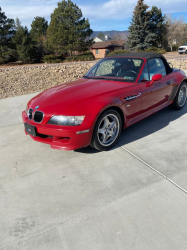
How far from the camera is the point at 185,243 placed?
1.92 m

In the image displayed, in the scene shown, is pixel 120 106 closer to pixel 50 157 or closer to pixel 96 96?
pixel 96 96

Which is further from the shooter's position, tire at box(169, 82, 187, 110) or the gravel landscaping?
the gravel landscaping

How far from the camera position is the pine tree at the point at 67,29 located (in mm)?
32719

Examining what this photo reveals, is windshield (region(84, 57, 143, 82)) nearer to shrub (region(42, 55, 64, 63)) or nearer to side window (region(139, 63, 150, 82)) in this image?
side window (region(139, 63, 150, 82))

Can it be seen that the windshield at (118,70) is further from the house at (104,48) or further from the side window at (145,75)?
the house at (104,48)

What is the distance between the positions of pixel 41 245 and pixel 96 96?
7.00ft

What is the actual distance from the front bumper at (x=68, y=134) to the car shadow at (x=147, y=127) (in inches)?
19.1

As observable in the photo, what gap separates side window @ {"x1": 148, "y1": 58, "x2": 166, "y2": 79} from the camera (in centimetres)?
437

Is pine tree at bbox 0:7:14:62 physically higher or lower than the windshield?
higher

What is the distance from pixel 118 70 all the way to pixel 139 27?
3513 centimetres

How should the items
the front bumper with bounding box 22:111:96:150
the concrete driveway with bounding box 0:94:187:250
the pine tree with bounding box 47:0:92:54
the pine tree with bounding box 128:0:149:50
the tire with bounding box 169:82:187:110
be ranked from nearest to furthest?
1. the concrete driveway with bounding box 0:94:187:250
2. the front bumper with bounding box 22:111:96:150
3. the tire with bounding box 169:82:187:110
4. the pine tree with bounding box 47:0:92:54
5. the pine tree with bounding box 128:0:149:50

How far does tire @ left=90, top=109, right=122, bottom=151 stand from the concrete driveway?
0.16m

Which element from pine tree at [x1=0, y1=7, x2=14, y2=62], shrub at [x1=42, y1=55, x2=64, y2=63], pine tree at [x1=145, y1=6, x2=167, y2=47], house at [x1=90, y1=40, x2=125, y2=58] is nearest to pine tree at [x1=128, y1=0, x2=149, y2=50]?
pine tree at [x1=145, y1=6, x2=167, y2=47]

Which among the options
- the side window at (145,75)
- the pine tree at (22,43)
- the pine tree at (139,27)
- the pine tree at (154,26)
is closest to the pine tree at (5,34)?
the pine tree at (22,43)
